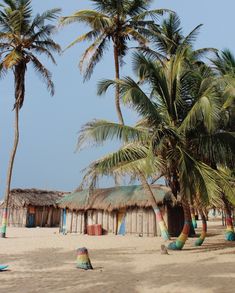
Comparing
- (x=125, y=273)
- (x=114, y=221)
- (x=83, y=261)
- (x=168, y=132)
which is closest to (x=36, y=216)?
(x=114, y=221)

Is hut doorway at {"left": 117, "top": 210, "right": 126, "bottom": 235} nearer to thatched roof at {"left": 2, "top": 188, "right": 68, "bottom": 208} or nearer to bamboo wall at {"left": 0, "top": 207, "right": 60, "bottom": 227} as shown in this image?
thatched roof at {"left": 2, "top": 188, "right": 68, "bottom": 208}

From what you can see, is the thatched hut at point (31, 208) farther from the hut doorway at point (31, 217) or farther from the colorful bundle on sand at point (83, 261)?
the colorful bundle on sand at point (83, 261)

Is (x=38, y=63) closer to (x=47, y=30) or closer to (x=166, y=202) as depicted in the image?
(x=47, y=30)

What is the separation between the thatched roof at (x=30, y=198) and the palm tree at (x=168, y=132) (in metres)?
20.4

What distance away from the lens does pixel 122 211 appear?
70.7 feet

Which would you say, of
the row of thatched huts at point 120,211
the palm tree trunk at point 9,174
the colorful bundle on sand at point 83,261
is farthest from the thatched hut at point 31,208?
the colorful bundle on sand at point 83,261

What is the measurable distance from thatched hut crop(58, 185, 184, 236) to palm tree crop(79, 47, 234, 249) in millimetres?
7414

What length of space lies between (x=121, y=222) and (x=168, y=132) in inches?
444

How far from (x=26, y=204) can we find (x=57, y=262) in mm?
21290

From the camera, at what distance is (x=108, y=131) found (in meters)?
11.3

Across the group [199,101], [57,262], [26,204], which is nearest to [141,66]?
[199,101]

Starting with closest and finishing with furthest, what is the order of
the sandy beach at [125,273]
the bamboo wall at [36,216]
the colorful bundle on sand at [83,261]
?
the sandy beach at [125,273] → the colorful bundle on sand at [83,261] → the bamboo wall at [36,216]

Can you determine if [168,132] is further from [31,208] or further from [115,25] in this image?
[31,208]

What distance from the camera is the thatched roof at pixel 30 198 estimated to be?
3077 centimetres
